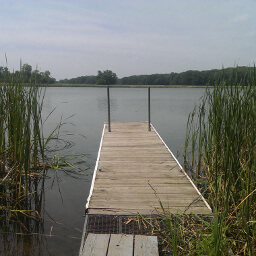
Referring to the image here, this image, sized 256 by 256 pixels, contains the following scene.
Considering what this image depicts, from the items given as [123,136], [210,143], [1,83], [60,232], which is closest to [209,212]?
[210,143]

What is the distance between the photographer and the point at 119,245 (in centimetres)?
195

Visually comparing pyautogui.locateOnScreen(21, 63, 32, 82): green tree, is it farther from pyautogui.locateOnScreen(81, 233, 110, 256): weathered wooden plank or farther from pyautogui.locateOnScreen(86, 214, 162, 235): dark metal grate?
pyautogui.locateOnScreen(81, 233, 110, 256): weathered wooden plank

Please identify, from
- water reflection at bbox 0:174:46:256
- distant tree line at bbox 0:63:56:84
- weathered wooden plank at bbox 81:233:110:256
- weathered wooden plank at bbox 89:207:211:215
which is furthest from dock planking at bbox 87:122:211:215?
distant tree line at bbox 0:63:56:84

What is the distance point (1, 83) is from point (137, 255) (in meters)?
2.66

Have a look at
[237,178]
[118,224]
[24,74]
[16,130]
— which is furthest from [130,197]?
[24,74]

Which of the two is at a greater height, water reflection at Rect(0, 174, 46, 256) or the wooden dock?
the wooden dock

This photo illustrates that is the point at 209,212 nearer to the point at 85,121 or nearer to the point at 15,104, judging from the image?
the point at 15,104

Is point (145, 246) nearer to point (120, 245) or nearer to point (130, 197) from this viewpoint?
point (120, 245)

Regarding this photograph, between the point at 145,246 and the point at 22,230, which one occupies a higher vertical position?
the point at 145,246

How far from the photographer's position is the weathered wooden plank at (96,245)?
1874 millimetres

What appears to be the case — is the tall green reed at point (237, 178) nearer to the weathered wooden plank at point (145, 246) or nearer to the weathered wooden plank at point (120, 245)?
the weathered wooden plank at point (145, 246)

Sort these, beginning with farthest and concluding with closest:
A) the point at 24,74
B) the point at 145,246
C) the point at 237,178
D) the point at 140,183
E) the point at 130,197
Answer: the point at 24,74, the point at 140,183, the point at 130,197, the point at 237,178, the point at 145,246

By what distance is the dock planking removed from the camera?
2484 millimetres

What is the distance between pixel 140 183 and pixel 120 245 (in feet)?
3.74
